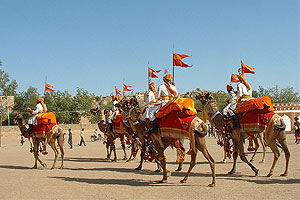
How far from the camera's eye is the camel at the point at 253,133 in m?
10.4

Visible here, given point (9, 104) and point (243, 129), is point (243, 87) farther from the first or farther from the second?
point (9, 104)

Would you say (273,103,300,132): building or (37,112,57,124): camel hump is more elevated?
(273,103,300,132): building

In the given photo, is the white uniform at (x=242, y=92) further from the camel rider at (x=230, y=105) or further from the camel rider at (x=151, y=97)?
the camel rider at (x=151, y=97)

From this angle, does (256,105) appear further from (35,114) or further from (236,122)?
(35,114)

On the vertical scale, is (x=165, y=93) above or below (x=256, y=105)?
above

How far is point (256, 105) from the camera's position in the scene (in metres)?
11.0

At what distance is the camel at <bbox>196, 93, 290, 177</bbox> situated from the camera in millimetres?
10430

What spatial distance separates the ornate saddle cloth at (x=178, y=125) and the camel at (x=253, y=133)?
259cm

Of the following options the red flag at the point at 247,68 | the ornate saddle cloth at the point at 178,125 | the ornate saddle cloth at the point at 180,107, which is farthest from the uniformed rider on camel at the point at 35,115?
the red flag at the point at 247,68

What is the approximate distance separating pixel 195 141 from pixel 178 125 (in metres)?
0.72

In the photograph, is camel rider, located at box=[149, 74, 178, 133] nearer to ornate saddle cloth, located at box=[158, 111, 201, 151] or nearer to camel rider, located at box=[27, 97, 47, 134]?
ornate saddle cloth, located at box=[158, 111, 201, 151]

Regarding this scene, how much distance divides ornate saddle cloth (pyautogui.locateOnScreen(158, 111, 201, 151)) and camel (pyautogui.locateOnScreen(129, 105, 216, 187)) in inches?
4.0

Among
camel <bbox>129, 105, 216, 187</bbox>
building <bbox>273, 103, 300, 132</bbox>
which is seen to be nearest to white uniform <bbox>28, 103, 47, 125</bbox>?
camel <bbox>129, 105, 216, 187</bbox>

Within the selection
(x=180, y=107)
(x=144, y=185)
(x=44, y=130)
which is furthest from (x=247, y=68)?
(x=44, y=130)
